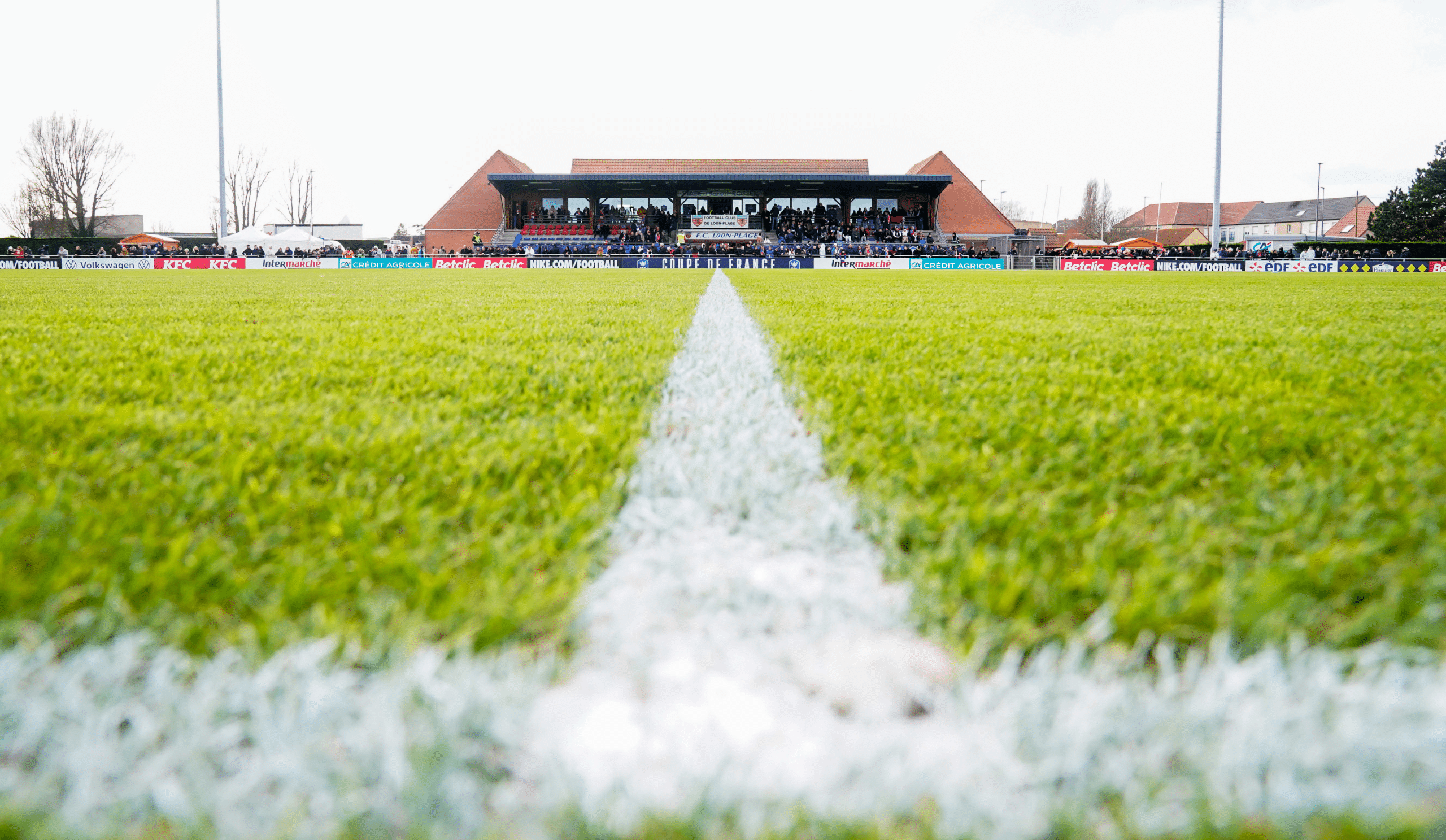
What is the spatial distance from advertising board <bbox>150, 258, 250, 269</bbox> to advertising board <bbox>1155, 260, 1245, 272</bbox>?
28.7 metres

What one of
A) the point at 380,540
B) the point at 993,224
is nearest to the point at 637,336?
the point at 380,540

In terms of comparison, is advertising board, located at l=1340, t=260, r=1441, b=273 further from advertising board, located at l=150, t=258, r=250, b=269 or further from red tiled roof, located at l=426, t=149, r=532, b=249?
red tiled roof, located at l=426, t=149, r=532, b=249

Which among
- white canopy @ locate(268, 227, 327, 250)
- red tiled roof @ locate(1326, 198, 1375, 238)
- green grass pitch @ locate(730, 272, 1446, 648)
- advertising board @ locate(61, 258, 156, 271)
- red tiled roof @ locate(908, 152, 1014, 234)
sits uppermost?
red tiled roof @ locate(1326, 198, 1375, 238)

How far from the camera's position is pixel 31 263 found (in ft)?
82.2

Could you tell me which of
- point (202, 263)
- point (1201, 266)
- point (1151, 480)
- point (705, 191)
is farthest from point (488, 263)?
point (1151, 480)

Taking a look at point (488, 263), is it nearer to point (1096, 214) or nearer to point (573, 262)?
point (573, 262)

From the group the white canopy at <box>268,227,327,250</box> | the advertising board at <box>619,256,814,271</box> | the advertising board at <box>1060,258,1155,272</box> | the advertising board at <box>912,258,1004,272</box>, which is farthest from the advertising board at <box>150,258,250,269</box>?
the advertising board at <box>1060,258,1155,272</box>

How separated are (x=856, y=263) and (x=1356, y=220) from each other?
67.9 m

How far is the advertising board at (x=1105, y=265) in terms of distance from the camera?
85.9 feet

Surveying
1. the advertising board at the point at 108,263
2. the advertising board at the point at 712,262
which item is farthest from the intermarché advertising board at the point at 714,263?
the advertising board at the point at 108,263

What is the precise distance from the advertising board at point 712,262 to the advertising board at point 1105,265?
864 cm

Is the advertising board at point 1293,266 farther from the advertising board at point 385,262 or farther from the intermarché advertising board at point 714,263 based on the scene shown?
the advertising board at point 385,262

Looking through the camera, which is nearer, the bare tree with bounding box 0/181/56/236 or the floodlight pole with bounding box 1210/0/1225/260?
the floodlight pole with bounding box 1210/0/1225/260

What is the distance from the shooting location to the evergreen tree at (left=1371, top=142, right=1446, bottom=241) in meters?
42.3
